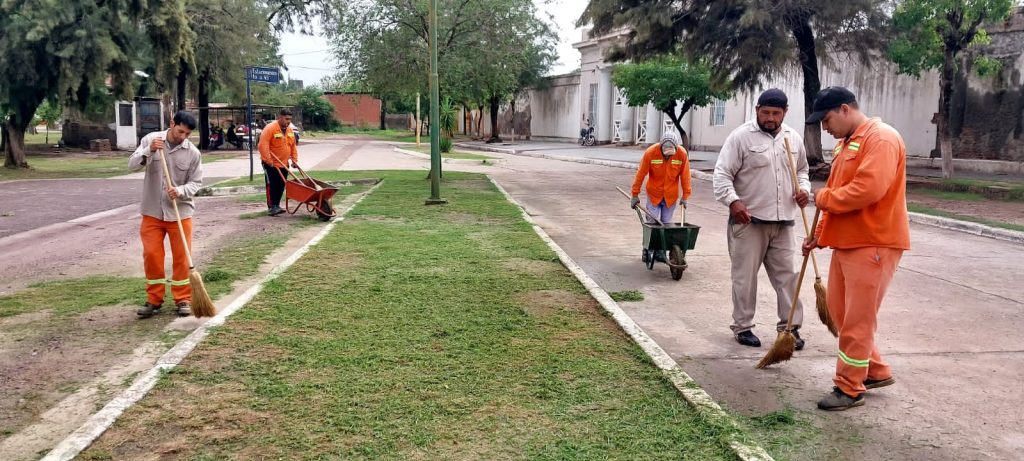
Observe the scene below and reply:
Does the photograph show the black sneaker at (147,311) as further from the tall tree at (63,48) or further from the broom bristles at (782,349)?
the tall tree at (63,48)

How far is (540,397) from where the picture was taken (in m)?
4.18

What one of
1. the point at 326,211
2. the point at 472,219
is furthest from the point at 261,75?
the point at 472,219

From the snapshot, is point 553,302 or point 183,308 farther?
point 553,302

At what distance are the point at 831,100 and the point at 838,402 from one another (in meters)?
1.60

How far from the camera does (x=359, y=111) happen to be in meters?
81.8

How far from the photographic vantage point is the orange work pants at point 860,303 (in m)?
4.03

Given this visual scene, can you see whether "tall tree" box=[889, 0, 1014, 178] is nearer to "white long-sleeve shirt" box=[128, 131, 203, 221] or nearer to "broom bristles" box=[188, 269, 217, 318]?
"white long-sleeve shirt" box=[128, 131, 203, 221]

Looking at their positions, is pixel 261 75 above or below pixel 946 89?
above

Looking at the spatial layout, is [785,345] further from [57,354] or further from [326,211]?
[326,211]

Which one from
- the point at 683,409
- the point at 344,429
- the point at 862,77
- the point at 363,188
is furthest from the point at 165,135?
the point at 862,77

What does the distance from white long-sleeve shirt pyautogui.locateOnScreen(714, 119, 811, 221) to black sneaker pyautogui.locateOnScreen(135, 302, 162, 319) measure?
Answer: 4342mm

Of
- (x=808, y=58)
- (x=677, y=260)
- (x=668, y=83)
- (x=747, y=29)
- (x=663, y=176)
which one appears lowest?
(x=677, y=260)

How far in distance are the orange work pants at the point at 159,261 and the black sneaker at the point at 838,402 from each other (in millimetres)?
4692

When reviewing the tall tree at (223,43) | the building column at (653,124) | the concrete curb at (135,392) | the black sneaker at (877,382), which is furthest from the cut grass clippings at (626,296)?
the building column at (653,124)
